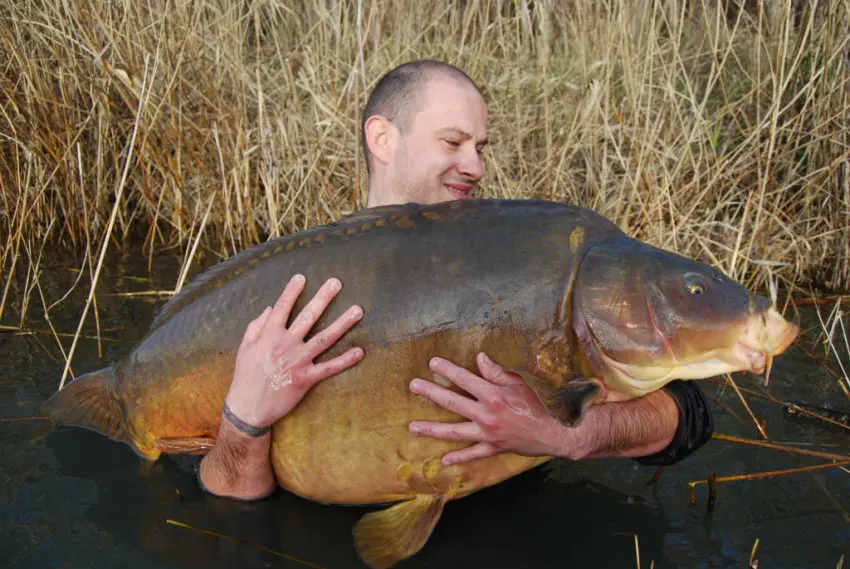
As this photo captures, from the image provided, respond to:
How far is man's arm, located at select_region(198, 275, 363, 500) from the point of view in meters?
2.12

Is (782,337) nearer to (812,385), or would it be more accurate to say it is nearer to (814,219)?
(812,385)

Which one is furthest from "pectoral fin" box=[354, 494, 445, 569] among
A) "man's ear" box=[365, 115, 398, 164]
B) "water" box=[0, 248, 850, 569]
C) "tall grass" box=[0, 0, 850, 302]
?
"tall grass" box=[0, 0, 850, 302]

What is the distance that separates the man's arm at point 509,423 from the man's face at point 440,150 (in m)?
1.13

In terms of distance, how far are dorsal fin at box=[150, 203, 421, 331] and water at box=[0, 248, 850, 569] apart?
0.62m

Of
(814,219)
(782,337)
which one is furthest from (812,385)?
(782,337)

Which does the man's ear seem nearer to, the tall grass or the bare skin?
the tall grass

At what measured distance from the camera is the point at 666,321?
6.42ft

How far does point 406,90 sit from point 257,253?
3.66ft

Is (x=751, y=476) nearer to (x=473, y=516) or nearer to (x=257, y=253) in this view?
(x=473, y=516)

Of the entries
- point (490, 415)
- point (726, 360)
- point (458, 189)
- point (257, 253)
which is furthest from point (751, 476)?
point (257, 253)

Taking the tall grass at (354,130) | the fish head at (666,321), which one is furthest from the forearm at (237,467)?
the tall grass at (354,130)

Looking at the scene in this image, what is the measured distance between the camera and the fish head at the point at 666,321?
1.94m

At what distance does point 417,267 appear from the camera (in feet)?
6.96

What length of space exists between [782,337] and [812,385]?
1.91 m
